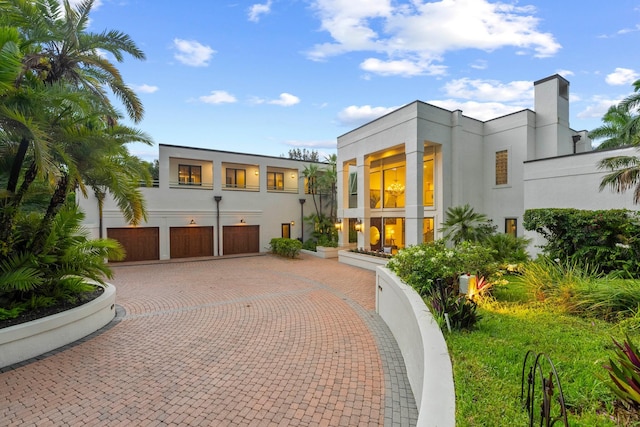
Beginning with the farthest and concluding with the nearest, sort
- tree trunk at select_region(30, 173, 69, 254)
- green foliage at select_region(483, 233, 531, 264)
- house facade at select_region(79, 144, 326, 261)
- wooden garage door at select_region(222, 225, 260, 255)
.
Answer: wooden garage door at select_region(222, 225, 260, 255)
house facade at select_region(79, 144, 326, 261)
green foliage at select_region(483, 233, 531, 264)
tree trunk at select_region(30, 173, 69, 254)

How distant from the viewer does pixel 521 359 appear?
3318mm

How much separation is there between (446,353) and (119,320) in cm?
753

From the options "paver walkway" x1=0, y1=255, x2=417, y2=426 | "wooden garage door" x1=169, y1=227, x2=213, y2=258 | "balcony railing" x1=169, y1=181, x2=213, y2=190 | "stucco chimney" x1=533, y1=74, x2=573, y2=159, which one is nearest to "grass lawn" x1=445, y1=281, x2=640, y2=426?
"paver walkway" x1=0, y1=255, x2=417, y2=426

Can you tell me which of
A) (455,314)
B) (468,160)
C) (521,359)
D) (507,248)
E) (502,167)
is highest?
(468,160)

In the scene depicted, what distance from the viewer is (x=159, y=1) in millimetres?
9352

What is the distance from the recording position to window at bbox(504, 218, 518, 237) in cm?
1362

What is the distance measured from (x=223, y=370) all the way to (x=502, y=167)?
51.1 feet

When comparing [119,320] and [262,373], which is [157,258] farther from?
[262,373]

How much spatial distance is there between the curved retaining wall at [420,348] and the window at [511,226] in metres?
9.66

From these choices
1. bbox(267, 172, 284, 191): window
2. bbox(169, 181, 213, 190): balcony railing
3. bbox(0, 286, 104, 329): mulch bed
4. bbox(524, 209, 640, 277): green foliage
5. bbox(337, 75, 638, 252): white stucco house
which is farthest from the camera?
bbox(267, 172, 284, 191): window

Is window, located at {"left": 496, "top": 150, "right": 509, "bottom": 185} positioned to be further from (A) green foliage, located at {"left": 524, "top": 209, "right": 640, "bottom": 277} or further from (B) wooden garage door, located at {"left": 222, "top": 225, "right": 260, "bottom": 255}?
(B) wooden garage door, located at {"left": 222, "top": 225, "right": 260, "bottom": 255}

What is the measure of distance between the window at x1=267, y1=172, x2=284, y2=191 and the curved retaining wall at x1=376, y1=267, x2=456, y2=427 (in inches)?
556

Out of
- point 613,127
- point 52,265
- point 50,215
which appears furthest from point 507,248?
point 613,127

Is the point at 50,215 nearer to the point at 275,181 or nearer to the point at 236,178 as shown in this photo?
the point at 236,178
